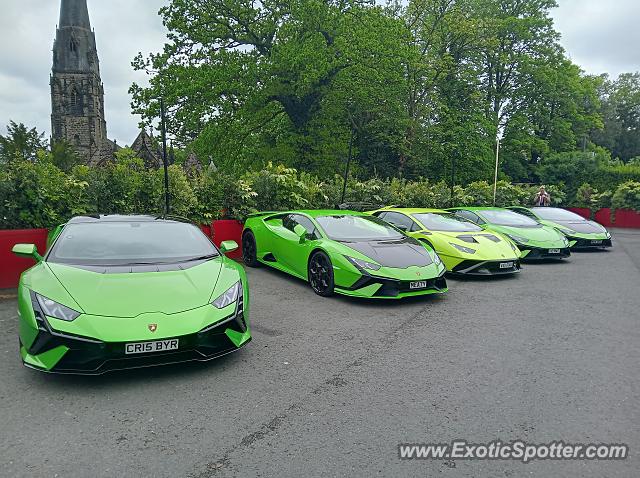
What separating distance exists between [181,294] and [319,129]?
22.3 m

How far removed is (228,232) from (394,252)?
4.46m

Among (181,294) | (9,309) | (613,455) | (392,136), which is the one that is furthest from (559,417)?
(392,136)

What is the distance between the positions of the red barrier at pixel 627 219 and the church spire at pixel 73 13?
→ 71859mm

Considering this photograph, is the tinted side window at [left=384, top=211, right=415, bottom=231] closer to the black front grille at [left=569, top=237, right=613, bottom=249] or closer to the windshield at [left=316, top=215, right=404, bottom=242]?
the windshield at [left=316, top=215, right=404, bottom=242]

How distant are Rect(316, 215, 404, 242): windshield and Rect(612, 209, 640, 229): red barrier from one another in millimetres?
17649

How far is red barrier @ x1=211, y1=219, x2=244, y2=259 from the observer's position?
9634mm

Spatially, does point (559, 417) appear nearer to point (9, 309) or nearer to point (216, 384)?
point (216, 384)

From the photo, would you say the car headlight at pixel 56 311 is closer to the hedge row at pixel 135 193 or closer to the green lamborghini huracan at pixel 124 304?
the green lamborghini huracan at pixel 124 304

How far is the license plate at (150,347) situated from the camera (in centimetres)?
339

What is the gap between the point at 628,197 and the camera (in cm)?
2036

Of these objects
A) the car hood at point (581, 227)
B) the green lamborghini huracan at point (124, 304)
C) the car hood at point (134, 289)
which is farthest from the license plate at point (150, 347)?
the car hood at point (581, 227)

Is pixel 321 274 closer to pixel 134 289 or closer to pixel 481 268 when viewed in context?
pixel 481 268

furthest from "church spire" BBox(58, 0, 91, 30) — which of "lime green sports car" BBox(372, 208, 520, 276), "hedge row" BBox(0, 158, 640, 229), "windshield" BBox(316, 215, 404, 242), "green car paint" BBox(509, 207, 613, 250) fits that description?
"windshield" BBox(316, 215, 404, 242)

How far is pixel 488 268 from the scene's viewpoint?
325 inches
